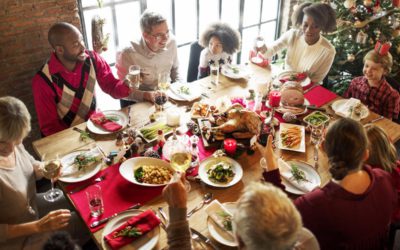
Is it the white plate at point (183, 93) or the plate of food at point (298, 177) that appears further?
the white plate at point (183, 93)

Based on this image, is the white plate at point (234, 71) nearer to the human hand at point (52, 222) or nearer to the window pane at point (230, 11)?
the human hand at point (52, 222)

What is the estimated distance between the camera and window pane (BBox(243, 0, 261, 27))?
5301mm

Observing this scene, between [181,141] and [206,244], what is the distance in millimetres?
718

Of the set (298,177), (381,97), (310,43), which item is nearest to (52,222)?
(298,177)

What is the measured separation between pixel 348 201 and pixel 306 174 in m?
0.52

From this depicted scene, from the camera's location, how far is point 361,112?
260 cm

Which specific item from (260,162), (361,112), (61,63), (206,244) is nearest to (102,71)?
(61,63)

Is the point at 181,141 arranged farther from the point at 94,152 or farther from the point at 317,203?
the point at 317,203

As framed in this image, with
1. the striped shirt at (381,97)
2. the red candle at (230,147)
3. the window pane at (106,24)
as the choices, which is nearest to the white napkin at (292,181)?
the red candle at (230,147)

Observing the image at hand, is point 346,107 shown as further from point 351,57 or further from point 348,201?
point 351,57

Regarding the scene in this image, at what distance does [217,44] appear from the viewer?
133 inches

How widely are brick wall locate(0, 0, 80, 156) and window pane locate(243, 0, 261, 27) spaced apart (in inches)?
113

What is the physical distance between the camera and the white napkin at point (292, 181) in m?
1.96

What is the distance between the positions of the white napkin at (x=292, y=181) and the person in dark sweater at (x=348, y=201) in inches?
12.4
